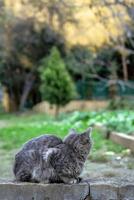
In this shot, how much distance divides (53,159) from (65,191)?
18.5 inches

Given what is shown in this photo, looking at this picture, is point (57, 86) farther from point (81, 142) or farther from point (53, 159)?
point (53, 159)

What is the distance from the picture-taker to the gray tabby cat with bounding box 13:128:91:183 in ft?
20.1

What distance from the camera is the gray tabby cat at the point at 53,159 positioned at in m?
6.13

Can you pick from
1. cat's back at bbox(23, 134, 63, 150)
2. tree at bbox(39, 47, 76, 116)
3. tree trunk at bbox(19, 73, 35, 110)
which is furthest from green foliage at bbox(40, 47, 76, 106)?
cat's back at bbox(23, 134, 63, 150)

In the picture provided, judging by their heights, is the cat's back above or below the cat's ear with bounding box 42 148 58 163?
above

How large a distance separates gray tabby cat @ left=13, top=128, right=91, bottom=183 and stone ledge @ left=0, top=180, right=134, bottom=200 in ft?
0.33

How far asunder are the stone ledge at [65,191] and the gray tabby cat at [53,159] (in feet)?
0.33

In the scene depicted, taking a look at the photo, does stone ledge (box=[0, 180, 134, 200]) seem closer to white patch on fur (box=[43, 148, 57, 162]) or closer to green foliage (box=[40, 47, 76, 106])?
white patch on fur (box=[43, 148, 57, 162])

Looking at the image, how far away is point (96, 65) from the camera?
112 ft

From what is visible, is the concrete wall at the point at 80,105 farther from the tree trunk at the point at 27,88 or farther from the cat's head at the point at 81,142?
the cat's head at the point at 81,142

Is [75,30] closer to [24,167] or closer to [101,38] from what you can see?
[101,38]

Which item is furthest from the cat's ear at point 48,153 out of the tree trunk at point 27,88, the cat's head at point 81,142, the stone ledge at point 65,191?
the tree trunk at point 27,88

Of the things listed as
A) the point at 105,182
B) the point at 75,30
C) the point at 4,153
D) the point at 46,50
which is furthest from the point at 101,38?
the point at 105,182

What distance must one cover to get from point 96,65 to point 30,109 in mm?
6953
